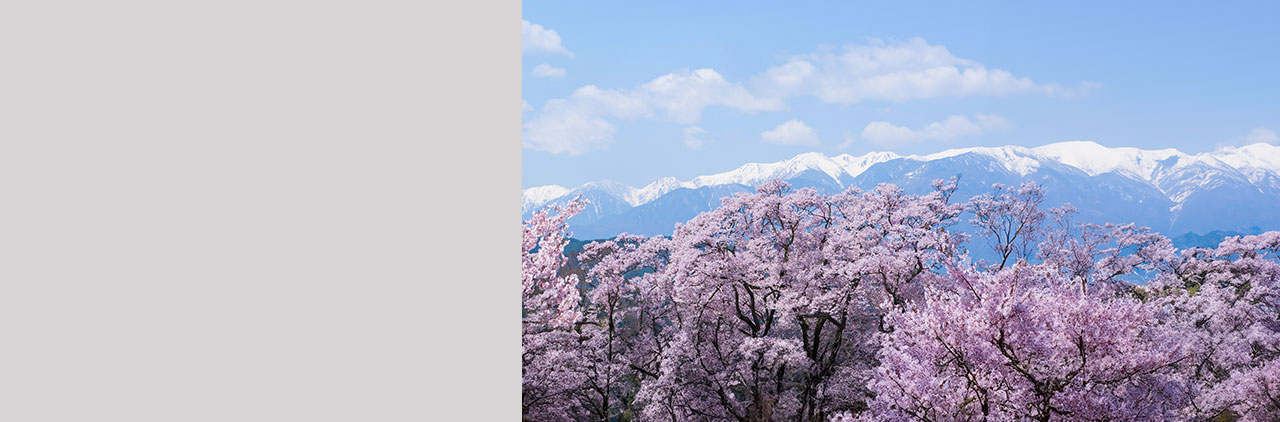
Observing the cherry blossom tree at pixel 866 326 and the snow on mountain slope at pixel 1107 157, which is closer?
the cherry blossom tree at pixel 866 326

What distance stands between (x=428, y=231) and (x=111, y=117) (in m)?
0.89

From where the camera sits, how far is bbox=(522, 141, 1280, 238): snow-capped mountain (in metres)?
74.2

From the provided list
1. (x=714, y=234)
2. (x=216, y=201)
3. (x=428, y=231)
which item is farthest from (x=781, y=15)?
(x=216, y=201)

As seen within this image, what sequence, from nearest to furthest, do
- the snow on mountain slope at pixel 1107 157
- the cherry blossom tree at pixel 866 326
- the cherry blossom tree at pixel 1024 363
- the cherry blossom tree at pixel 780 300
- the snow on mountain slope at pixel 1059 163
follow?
1. the cherry blossom tree at pixel 1024 363
2. the cherry blossom tree at pixel 866 326
3. the cherry blossom tree at pixel 780 300
4. the snow on mountain slope at pixel 1059 163
5. the snow on mountain slope at pixel 1107 157

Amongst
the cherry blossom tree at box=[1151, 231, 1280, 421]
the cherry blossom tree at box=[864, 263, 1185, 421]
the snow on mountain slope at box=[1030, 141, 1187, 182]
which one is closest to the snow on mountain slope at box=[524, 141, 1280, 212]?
the snow on mountain slope at box=[1030, 141, 1187, 182]

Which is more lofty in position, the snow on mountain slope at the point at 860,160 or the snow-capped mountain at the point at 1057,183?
the snow on mountain slope at the point at 860,160

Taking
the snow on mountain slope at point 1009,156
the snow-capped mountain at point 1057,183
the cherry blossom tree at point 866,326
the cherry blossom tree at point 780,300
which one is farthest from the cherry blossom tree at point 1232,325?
the snow on mountain slope at point 1009,156

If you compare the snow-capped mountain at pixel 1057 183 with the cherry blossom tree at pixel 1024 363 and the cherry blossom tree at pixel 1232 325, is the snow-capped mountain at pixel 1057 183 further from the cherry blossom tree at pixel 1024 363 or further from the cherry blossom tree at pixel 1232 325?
the cherry blossom tree at pixel 1024 363

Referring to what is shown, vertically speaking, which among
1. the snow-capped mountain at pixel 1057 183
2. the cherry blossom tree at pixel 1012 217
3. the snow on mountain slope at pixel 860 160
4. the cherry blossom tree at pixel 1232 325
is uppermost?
the snow on mountain slope at pixel 860 160

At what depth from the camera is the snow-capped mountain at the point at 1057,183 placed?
243 feet

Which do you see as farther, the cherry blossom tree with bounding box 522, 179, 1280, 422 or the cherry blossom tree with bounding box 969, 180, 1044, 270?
the cherry blossom tree with bounding box 969, 180, 1044, 270

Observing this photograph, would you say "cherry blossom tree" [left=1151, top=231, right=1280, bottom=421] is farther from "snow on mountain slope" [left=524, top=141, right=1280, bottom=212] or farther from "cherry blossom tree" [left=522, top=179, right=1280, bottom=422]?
"snow on mountain slope" [left=524, top=141, right=1280, bottom=212]

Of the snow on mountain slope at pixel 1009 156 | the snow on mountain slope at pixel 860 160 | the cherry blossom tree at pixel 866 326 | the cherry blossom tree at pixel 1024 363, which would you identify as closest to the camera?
the cherry blossom tree at pixel 1024 363

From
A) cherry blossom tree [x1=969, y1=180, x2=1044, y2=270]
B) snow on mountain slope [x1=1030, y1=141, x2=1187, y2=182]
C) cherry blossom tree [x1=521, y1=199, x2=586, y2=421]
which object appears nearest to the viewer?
cherry blossom tree [x1=521, y1=199, x2=586, y2=421]
